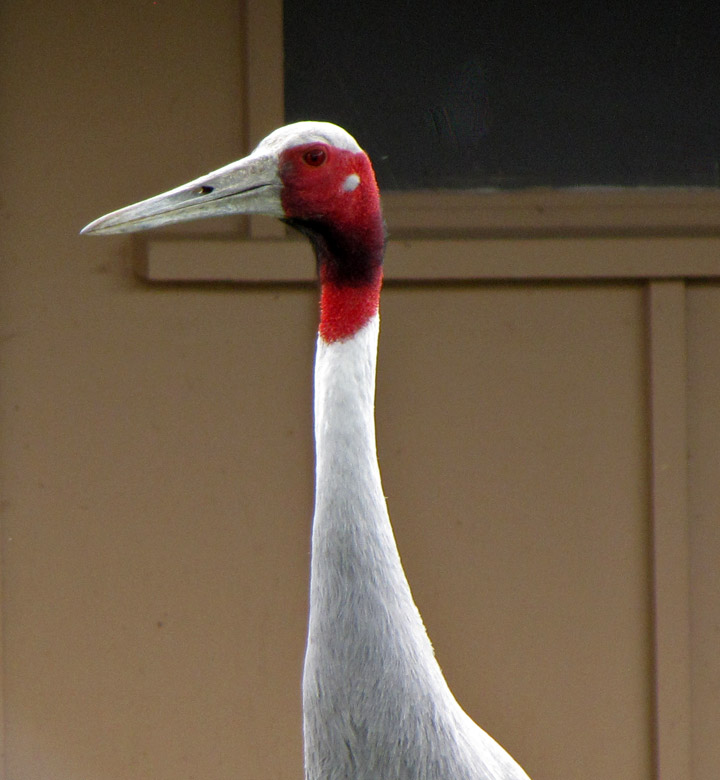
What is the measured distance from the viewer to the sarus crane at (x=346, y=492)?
4.33 ft

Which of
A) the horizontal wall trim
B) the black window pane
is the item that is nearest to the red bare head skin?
the horizontal wall trim

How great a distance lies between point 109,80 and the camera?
2.39 m

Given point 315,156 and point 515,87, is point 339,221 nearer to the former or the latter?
point 315,156

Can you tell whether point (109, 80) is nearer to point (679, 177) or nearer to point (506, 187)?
point (506, 187)

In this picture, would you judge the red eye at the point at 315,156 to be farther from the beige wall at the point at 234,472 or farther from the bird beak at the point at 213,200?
the beige wall at the point at 234,472

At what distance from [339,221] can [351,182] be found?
52 mm

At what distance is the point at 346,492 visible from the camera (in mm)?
1317

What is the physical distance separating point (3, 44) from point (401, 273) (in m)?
1.05

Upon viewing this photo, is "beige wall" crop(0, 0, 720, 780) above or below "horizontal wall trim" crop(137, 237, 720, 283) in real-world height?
below

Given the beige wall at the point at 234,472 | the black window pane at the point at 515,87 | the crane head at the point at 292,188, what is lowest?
the beige wall at the point at 234,472

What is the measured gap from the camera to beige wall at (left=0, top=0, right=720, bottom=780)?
2.41m

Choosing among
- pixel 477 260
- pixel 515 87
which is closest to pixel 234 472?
pixel 477 260

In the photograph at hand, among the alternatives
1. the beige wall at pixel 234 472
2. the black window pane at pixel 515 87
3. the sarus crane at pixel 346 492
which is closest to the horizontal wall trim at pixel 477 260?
the beige wall at pixel 234 472

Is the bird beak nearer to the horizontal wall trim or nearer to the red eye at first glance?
the red eye
